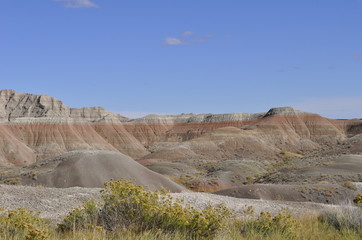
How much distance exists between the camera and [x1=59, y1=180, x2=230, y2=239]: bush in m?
9.84

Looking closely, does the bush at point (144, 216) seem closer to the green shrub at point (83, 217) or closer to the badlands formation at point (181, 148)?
the green shrub at point (83, 217)

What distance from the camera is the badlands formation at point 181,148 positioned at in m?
39.4

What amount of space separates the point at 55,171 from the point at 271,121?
306 ft

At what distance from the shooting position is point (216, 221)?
982 centimetres

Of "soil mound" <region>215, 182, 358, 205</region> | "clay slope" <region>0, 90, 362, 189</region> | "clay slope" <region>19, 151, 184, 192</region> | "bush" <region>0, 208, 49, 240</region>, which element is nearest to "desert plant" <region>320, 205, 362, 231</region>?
"bush" <region>0, 208, 49, 240</region>

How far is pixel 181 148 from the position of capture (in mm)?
97000

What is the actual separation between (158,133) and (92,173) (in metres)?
103

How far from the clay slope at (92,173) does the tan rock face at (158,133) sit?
149 ft

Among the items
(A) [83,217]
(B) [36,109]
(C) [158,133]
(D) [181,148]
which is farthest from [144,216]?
(C) [158,133]

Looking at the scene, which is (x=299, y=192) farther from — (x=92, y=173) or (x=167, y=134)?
(x=167, y=134)

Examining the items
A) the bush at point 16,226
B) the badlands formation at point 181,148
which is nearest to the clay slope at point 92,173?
the badlands formation at point 181,148

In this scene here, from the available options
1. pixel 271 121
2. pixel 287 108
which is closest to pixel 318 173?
pixel 271 121

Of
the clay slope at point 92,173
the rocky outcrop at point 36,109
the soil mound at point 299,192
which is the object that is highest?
the rocky outcrop at point 36,109

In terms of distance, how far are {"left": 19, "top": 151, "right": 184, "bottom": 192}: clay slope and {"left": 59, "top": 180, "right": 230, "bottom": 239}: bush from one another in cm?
2482
